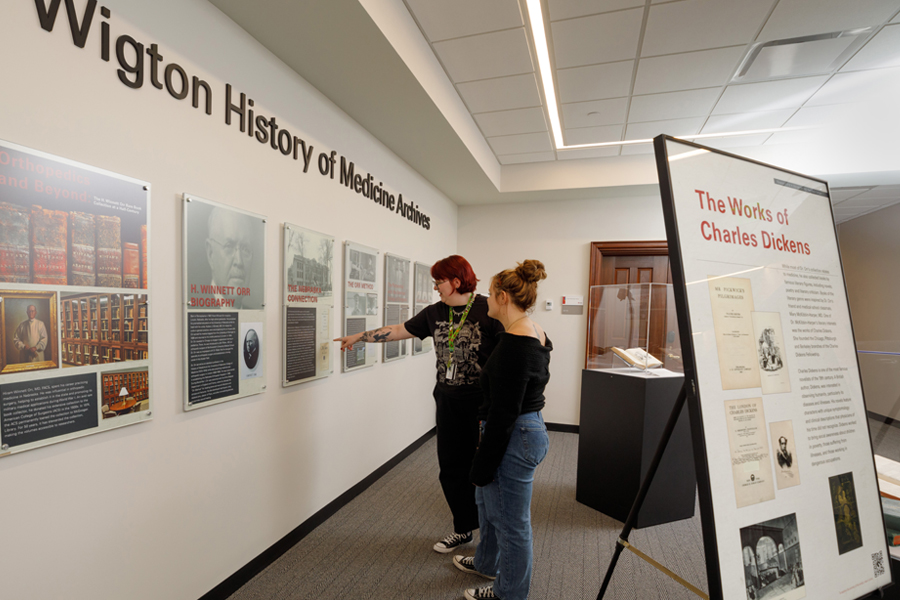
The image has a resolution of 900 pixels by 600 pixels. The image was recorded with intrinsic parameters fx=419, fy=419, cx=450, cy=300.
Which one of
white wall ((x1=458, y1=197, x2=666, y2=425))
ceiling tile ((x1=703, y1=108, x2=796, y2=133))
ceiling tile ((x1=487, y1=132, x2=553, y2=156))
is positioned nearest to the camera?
ceiling tile ((x1=703, y1=108, x2=796, y2=133))

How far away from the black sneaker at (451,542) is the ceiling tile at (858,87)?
3906mm

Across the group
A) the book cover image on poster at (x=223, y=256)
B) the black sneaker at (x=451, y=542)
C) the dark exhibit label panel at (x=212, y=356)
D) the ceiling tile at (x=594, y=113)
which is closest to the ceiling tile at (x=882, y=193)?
the ceiling tile at (x=594, y=113)

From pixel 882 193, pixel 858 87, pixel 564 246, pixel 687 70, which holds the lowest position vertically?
pixel 564 246

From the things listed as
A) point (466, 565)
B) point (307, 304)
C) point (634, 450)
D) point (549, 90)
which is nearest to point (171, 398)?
point (307, 304)

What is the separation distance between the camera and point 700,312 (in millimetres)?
1025

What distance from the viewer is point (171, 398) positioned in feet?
5.55

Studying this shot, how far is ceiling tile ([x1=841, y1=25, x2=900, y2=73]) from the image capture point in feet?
8.09

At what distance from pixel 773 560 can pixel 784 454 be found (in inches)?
9.9

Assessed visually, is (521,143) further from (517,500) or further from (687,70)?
(517,500)

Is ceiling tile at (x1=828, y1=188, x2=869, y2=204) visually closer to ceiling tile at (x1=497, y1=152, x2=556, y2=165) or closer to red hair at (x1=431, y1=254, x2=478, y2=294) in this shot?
ceiling tile at (x1=497, y1=152, x2=556, y2=165)

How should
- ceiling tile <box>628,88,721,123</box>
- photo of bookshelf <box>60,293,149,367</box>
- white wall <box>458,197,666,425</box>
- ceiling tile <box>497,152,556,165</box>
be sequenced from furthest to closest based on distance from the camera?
1. white wall <box>458,197,666,425</box>
2. ceiling tile <box>497,152,556,165</box>
3. ceiling tile <box>628,88,721,123</box>
4. photo of bookshelf <box>60,293,149,367</box>

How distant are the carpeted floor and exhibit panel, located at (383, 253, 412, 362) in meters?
1.10

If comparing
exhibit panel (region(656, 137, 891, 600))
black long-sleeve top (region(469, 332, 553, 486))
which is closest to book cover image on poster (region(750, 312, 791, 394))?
exhibit panel (region(656, 137, 891, 600))

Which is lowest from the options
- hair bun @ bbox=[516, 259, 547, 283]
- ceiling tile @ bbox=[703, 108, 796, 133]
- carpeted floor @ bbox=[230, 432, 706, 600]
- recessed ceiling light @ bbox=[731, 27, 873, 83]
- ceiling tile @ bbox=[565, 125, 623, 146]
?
carpeted floor @ bbox=[230, 432, 706, 600]
